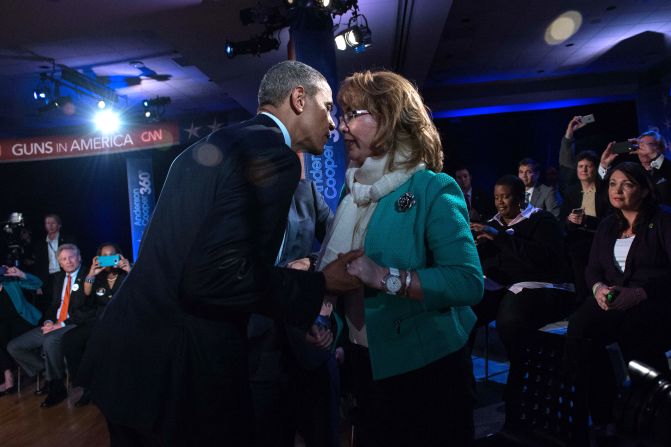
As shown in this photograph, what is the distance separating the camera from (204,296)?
98 centimetres

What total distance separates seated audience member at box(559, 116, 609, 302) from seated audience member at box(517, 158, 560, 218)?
1.23 feet

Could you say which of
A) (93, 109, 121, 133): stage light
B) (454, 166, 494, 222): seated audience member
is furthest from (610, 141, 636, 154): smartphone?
(93, 109, 121, 133): stage light

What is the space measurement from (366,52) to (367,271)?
268 inches

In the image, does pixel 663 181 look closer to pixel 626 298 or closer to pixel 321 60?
pixel 626 298

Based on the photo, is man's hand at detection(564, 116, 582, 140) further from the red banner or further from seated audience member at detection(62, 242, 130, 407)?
seated audience member at detection(62, 242, 130, 407)

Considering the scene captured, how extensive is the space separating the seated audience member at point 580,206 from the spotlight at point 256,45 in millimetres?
3478

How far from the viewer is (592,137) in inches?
438

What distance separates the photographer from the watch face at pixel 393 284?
1151 mm

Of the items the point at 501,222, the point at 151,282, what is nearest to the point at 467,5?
the point at 501,222

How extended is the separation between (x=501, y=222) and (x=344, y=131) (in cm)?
281

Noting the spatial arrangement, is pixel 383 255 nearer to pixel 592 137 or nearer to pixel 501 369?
pixel 501 369

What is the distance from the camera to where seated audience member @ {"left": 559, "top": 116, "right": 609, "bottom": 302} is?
155 inches

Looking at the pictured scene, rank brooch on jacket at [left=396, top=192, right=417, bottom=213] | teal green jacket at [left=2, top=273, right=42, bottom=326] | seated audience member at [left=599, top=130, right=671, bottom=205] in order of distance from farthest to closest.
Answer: teal green jacket at [left=2, top=273, right=42, bottom=326], seated audience member at [left=599, top=130, right=671, bottom=205], brooch on jacket at [left=396, top=192, right=417, bottom=213]

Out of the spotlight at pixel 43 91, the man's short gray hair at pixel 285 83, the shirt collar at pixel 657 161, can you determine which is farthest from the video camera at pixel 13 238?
the shirt collar at pixel 657 161
